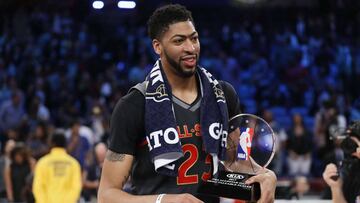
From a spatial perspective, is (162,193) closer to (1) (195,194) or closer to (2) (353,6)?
(1) (195,194)

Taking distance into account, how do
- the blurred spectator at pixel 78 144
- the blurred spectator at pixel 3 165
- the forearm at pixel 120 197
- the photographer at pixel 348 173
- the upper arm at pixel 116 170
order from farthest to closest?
the blurred spectator at pixel 78 144, the blurred spectator at pixel 3 165, the photographer at pixel 348 173, the upper arm at pixel 116 170, the forearm at pixel 120 197

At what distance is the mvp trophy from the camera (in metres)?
4.00

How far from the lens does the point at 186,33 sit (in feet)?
13.9

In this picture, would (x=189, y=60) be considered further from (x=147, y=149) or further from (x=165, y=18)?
(x=147, y=149)

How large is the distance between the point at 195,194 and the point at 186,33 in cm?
76

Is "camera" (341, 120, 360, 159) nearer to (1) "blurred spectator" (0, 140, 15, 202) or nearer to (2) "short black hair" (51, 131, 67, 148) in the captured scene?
(2) "short black hair" (51, 131, 67, 148)

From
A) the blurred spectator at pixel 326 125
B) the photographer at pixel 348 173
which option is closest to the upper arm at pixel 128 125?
the photographer at pixel 348 173

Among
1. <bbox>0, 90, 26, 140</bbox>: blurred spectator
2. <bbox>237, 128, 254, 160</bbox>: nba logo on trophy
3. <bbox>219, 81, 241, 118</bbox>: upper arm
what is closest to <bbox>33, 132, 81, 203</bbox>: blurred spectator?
<bbox>0, 90, 26, 140</bbox>: blurred spectator

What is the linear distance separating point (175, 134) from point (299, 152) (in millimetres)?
10157

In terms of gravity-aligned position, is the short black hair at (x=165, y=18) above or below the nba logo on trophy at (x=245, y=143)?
above

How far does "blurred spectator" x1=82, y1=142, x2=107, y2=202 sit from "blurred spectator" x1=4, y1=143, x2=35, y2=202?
77 cm

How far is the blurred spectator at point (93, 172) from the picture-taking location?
38.2ft

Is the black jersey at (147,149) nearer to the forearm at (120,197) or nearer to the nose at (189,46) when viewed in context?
the forearm at (120,197)

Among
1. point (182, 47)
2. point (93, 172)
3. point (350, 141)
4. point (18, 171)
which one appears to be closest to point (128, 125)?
point (182, 47)
